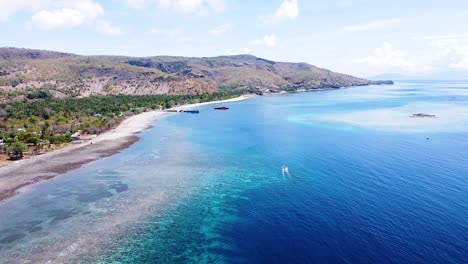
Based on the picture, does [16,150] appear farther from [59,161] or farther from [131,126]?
[131,126]

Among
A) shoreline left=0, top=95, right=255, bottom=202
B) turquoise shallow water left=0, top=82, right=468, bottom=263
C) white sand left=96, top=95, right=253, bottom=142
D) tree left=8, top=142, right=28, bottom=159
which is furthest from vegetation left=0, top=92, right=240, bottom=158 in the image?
turquoise shallow water left=0, top=82, right=468, bottom=263

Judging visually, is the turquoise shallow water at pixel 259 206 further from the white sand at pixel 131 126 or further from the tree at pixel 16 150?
the white sand at pixel 131 126

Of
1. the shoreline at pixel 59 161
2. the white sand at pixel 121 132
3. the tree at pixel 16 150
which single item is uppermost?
the tree at pixel 16 150

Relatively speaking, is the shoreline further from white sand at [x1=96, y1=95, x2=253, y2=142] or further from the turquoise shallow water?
the turquoise shallow water

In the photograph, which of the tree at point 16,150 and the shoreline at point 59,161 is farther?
the tree at point 16,150

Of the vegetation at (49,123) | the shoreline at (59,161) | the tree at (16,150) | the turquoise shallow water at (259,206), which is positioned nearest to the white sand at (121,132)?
the shoreline at (59,161)

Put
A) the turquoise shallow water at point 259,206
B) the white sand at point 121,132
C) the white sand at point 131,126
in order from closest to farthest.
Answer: the turquoise shallow water at point 259,206
the white sand at point 121,132
the white sand at point 131,126
